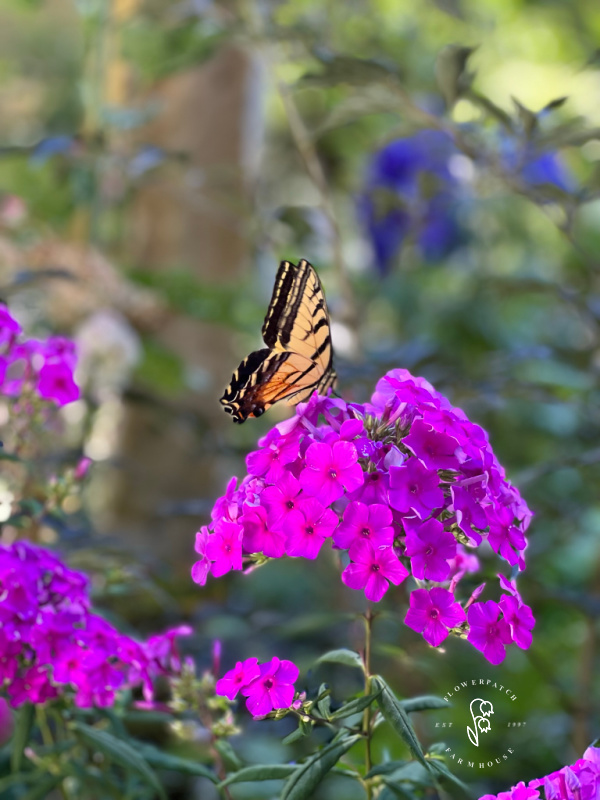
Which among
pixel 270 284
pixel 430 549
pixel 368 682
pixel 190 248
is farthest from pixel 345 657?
pixel 190 248

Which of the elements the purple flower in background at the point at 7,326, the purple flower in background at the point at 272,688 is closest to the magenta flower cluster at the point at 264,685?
the purple flower in background at the point at 272,688

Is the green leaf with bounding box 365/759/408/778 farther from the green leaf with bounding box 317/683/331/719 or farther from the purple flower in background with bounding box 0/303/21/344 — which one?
the purple flower in background with bounding box 0/303/21/344

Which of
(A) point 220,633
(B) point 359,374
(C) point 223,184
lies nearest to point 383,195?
(C) point 223,184

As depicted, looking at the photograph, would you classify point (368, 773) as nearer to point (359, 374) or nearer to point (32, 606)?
point (32, 606)

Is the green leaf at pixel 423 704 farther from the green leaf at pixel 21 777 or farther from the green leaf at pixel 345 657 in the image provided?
the green leaf at pixel 21 777

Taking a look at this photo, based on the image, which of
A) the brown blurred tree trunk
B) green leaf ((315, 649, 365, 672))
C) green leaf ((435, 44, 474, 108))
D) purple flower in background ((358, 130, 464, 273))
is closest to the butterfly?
green leaf ((315, 649, 365, 672))
